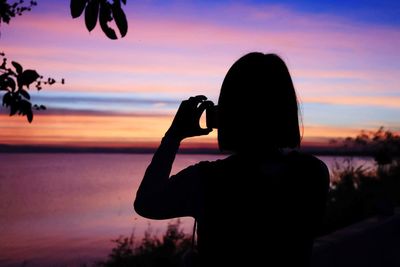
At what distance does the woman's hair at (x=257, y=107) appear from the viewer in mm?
1925

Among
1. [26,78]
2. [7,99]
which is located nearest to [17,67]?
[26,78]

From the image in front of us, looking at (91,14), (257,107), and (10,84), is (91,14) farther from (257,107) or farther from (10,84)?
(10,84)

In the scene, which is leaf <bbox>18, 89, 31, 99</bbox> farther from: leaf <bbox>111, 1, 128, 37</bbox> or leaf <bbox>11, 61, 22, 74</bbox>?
leaf <bbox>111, 1, 128, 37</bbox>

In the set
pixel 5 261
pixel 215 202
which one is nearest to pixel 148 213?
pixel 215 202

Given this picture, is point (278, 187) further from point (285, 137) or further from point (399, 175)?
point (399, 175)

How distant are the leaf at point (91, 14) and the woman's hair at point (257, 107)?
528 millimetres

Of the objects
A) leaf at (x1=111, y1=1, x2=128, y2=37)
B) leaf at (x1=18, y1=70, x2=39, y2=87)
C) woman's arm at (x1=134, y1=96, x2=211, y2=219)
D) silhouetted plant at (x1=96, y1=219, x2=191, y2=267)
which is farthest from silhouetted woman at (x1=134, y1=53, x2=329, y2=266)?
silhouetted plant at (x1=96, y1=219, x2=191, y2=267)

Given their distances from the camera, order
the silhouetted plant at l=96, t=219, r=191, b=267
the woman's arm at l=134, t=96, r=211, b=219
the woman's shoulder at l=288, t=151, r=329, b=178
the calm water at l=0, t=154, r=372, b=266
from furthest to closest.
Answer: the calm water at l=0, t=154, r=372, b=266
the silhouetted plant at l=96, t=219, r=191, b=267
the woman's shoulder at l=288, t=151, r=329, b=178
the woman's arm at l=134, t=96, r=211, b=219

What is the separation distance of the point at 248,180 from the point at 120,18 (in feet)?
2.62

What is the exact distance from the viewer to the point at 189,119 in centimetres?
200

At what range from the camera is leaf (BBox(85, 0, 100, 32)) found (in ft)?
7.23

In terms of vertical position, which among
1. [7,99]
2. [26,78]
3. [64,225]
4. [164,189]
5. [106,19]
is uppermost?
[106,19]

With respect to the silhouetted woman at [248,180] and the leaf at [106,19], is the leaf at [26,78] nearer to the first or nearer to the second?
the leaf at [106,19]

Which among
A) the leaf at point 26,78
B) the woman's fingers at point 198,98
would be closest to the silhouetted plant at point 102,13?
the woman's fingers at point 198,98
